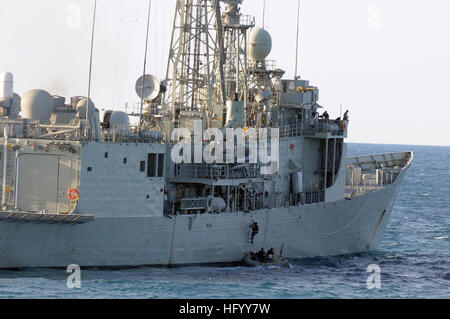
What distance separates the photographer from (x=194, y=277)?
29250 mm

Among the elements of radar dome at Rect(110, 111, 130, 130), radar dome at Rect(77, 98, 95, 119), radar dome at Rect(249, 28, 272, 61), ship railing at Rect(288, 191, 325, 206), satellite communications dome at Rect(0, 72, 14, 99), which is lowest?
ship railing at Rect(288, 191, 325, 206)

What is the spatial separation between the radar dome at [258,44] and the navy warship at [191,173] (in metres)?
0.06

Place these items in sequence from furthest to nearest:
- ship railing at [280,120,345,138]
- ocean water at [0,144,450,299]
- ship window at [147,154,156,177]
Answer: ship railing at [280,120,345,138] < ship window at [147,154,156,177] < ocean water at [0,144,450,299]

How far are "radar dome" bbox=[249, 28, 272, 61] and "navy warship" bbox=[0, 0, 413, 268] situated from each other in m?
0.06

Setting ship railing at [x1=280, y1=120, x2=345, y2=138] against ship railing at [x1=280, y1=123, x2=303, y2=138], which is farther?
ship railing at [x1=280, y1=120, x2=345, y2=138]

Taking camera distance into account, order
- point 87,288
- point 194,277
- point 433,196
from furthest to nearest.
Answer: point 433,196 → point 194,277 → point 87,288

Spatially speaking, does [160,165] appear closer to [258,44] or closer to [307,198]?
[307,198]

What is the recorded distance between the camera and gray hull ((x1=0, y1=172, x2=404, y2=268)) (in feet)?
91.1

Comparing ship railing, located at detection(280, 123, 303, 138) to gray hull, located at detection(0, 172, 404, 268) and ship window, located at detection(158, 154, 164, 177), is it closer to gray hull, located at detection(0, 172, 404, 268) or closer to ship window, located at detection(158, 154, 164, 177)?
gray hull, located at detection(0, 172, 404, 268)

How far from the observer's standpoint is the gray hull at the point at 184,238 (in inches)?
1093

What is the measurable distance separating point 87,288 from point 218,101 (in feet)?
43.0

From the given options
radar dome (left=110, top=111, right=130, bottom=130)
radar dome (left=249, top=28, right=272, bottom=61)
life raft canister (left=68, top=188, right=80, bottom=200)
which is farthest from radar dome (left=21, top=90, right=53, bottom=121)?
radar dome (left=249, top=28, right=272, bottom=61)

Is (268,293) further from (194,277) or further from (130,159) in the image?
(130,159)
